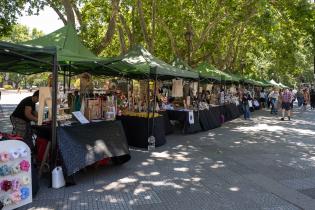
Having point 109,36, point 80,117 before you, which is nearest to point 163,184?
point 80,117

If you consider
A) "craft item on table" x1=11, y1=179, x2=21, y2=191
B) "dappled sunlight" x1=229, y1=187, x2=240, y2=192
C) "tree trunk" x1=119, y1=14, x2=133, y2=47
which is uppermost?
"tree trunk" x1=119, y1=14, x2=133, y2=47

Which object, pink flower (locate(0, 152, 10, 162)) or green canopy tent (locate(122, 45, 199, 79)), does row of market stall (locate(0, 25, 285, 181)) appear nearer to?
green canopy tent (locate(122, 45, 199, 79))

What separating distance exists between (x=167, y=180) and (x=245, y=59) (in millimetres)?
37922

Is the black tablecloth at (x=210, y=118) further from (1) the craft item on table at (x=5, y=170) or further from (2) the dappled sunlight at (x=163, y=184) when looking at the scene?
(1) the craft item on table at (x=5, y=170)

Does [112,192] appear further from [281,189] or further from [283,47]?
[283,47]

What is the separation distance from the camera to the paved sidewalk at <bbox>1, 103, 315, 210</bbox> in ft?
18.3

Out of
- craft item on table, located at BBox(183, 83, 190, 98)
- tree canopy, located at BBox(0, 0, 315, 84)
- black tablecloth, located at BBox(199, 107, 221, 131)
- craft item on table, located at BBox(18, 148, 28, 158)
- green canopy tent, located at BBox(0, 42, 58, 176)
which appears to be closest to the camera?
craft item on table, located at BBox(18, 148, 28, 158)

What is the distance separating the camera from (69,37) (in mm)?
9031

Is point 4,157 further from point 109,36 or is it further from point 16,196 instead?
point 109,36

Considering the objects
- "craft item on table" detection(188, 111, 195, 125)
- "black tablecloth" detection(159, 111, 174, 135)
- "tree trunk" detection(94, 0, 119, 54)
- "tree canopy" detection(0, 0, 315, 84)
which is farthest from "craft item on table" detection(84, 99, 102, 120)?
"tree trunk" detection(94, 0, 119, 54)

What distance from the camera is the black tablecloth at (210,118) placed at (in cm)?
1397

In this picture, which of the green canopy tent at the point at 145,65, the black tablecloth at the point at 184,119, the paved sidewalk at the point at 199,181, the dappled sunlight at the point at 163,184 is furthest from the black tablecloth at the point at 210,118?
the dappled sunlight at the point at 163,184

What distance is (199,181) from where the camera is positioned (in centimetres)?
688

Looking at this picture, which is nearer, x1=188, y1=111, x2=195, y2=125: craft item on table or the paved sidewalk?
the paved sidewalk
